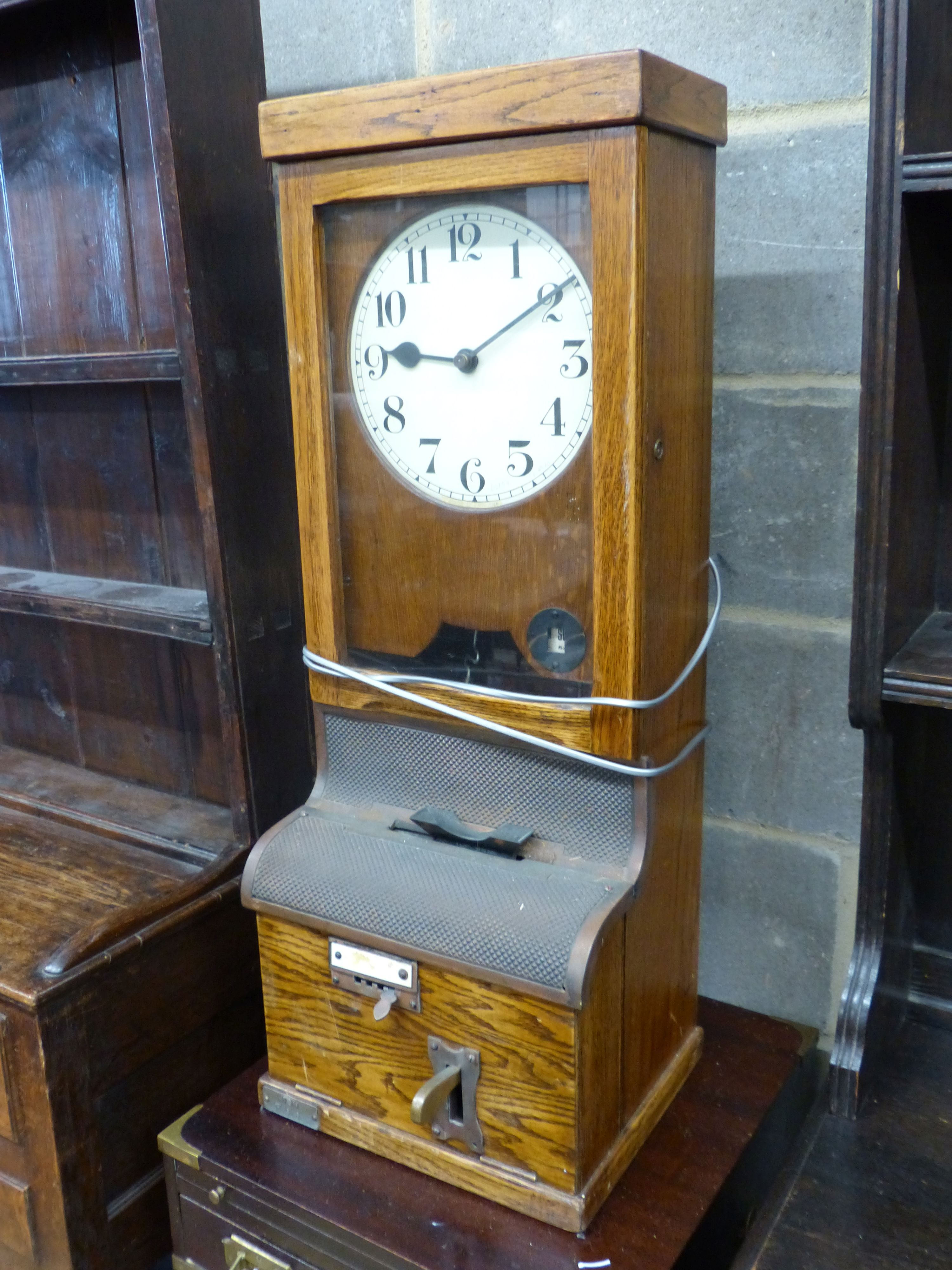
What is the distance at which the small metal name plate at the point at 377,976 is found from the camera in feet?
3.13

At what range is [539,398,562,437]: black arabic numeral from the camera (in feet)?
2.90

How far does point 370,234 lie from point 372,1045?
2.36ft

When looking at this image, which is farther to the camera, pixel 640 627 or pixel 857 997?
pixel 857 997

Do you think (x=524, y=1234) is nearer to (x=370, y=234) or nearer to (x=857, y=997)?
(x=857, y=997)

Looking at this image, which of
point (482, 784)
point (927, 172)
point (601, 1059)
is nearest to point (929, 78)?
point (927, 172)

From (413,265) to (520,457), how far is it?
186 mm

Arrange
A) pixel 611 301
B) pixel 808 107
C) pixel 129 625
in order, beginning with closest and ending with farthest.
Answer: pixel 611 301 → pixel 808 107 → pixel 129 625

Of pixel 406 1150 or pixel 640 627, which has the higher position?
pixel 640 627

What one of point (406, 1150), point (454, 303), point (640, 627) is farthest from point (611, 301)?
point (406, 1150)

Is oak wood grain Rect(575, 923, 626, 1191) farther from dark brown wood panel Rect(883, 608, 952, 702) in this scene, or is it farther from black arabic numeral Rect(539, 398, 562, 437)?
black arabic numeral Rect(539, 398, 562, 437)

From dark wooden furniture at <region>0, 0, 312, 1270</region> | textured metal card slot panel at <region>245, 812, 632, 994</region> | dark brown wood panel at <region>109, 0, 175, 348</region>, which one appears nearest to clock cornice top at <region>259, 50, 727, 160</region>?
dark wooden furniture at <region>0, 0, 312, 1270</region>

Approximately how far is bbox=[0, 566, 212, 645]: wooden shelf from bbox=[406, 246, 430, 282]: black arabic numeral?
455 millimetres

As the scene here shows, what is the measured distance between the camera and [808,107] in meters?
1.04

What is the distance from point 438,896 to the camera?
3.10 ft
